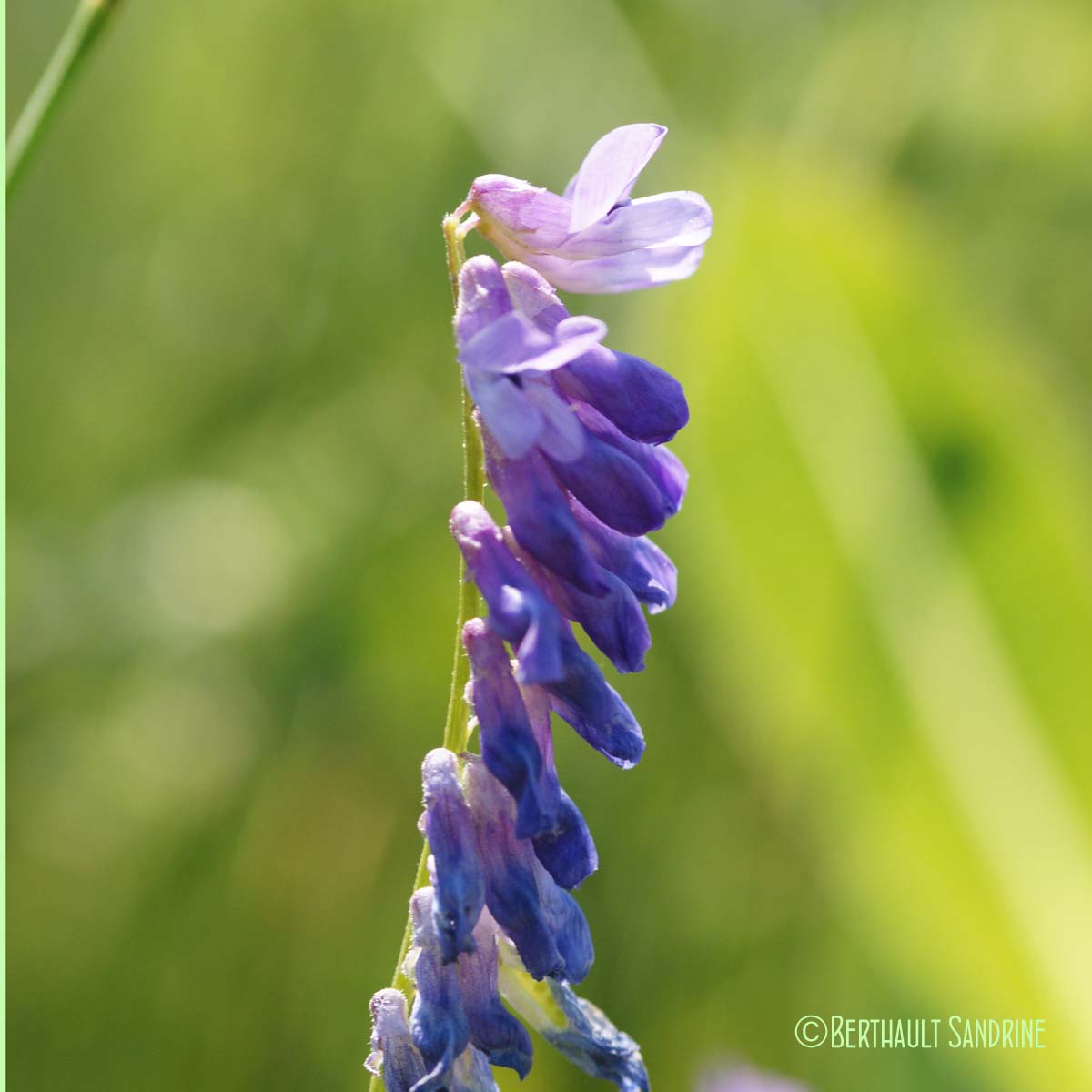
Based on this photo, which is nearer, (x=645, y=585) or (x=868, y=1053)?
(x=645, y=585)

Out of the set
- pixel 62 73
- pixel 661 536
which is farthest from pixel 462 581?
pixel 661 536

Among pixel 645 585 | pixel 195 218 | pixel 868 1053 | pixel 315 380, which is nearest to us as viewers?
pixel 645 585

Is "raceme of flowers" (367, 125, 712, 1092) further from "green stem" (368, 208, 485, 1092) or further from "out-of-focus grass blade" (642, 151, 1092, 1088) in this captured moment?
"out-of-focus grass blade" (642, 151, 1092, 1088)

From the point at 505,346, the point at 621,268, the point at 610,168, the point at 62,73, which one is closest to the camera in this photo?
the point at 505,346

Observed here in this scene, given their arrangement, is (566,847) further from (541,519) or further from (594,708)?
(541,519)

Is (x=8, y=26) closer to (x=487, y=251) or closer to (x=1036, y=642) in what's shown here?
(x=487, y=251)

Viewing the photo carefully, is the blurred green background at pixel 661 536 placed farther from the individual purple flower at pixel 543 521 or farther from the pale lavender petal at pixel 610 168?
the pale lavender petal at pixel 610 168

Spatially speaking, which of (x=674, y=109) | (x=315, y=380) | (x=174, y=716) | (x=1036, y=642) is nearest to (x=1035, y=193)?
(x=674, y=109)
